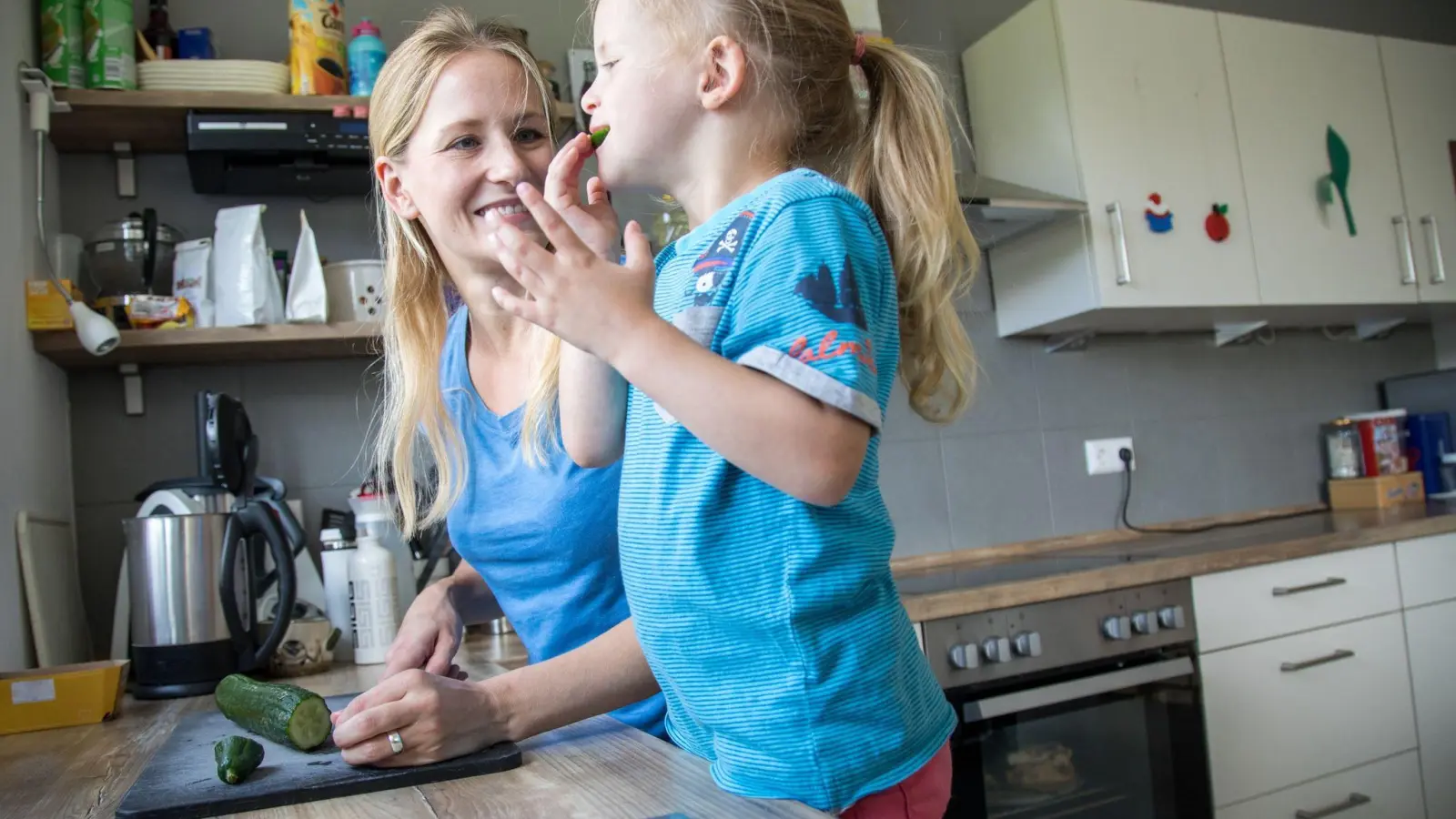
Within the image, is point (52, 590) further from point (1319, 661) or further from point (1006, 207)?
point (1319, 661)

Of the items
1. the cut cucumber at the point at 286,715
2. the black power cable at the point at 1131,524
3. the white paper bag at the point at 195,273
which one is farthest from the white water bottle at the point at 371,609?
the black power cable at the point at 1131,524

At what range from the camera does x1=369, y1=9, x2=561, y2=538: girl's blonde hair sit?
3.82 feet

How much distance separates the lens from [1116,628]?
80.9 inches

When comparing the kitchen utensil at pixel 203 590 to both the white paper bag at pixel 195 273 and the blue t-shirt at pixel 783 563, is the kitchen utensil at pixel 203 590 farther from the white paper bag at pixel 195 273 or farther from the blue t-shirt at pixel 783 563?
the blue t-shirt at pixel 783 563

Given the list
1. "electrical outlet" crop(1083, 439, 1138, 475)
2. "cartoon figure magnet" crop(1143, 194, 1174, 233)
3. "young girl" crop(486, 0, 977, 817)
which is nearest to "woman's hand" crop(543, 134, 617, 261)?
"young girl" crop(486, 0, 977, 817)

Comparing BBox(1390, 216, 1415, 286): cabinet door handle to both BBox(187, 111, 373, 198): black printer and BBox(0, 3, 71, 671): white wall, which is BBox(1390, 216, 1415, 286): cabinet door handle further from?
BBox(0, 3, 71, 671): white wall

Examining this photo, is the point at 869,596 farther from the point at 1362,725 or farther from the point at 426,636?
the point at 1362,725

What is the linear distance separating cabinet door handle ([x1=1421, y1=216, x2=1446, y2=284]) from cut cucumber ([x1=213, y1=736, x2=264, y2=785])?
10.6 ft

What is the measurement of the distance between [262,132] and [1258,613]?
2.13 m

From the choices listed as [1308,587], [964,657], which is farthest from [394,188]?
[1308,587]

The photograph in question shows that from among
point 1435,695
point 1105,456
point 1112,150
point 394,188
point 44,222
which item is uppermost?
point 1112,150

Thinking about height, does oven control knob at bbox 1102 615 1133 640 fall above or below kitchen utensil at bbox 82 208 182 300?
below

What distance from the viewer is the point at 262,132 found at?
2.01 meters

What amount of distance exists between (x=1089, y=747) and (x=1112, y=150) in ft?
4.44
